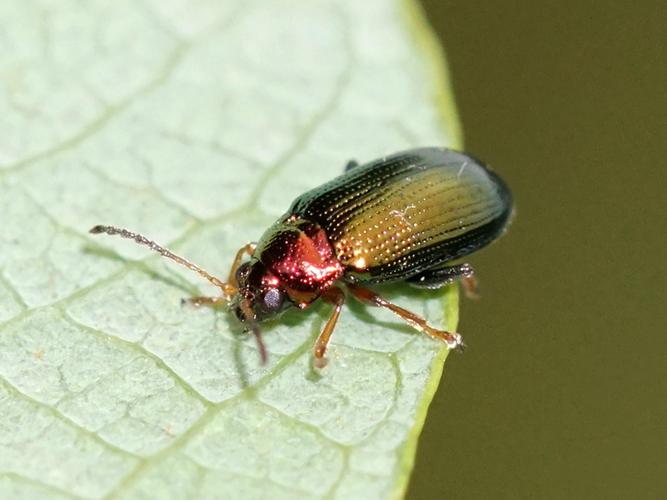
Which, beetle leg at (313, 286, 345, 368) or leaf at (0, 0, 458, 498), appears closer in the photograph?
leaf at (0, 0, 458, 498)

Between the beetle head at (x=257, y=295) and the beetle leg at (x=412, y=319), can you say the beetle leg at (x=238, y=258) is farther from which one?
the beetle leg at (x=412, y=319)

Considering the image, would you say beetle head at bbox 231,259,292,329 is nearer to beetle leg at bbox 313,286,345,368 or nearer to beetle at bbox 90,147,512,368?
beetle at bbox 90,147,512,368

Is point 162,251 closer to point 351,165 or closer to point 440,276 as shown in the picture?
point 351,165

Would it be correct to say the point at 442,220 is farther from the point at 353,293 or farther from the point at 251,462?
the point at 251,462

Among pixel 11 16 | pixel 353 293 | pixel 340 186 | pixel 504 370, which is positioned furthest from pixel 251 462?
pixel 11 16

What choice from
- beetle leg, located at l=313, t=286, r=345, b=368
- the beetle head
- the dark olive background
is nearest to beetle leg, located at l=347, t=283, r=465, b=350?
beetle leg, located at l=313, t=286, r=345, b=368

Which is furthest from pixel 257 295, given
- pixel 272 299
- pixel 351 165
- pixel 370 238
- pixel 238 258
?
pixel 351 165
